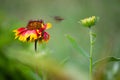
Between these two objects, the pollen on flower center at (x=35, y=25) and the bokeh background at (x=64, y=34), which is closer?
the pollen on flower center at (x=35, y=25)

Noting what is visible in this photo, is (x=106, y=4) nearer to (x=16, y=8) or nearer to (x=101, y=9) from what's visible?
(x=101, y=9)

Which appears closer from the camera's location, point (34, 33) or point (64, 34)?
point (34, 33)

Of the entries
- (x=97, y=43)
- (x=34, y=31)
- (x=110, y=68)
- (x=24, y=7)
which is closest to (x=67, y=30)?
(x=97, y=43)

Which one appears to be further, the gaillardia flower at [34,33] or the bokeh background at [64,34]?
the bokeh background at [64,34]

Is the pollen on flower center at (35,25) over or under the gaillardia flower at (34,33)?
over
